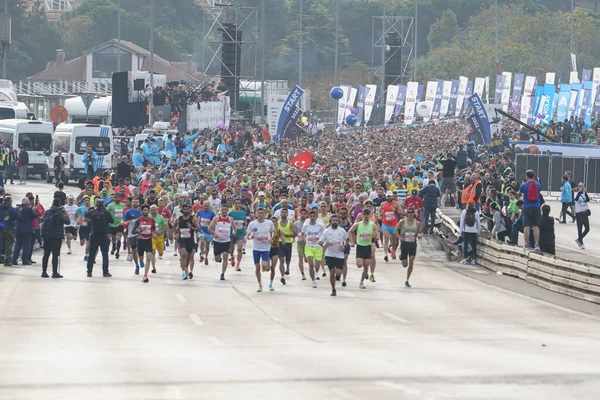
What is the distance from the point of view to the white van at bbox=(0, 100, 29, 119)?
60125 millimetres

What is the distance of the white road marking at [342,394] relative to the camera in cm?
1266

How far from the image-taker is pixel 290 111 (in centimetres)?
5581

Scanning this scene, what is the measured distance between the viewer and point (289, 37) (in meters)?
148

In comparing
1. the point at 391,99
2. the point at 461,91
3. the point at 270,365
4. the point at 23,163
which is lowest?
the point at 270,365

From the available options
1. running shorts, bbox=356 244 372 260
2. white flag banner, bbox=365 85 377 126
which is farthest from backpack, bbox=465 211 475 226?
white flag banner, bbox=365 85 377 126

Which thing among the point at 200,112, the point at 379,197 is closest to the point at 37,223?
the point at 379,197

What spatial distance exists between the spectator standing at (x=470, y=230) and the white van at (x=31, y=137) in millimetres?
27282

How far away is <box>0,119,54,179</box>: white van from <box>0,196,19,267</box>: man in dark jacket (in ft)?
82.8

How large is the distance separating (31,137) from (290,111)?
34.6 ft

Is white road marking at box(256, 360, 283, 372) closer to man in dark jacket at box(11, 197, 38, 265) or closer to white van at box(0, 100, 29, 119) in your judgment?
man in dark jacket at box(11, 197, 38, 265)

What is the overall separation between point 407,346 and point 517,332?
2.56 meters

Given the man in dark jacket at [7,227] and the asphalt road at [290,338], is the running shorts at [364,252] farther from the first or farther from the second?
the man in dark jacket at [7,227]

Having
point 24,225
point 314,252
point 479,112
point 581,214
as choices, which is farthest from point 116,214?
point 479,112

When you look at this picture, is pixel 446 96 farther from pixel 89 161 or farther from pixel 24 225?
pixel 24 225
